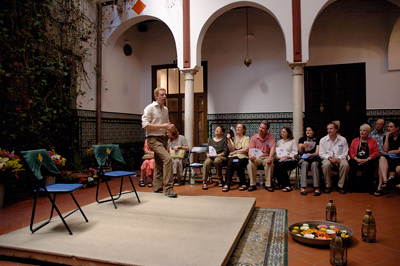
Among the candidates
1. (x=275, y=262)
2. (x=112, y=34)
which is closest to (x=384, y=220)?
(x=275, y=262)

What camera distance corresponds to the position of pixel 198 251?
8.67ft

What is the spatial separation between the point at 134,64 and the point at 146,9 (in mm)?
2217

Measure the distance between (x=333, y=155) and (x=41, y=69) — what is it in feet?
20.3

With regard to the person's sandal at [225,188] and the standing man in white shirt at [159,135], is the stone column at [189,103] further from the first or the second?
the standing man in white shirt at [159,135]

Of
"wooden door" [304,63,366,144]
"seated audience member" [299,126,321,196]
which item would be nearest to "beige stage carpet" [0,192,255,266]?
"seated audience member" [299,126,321,196]

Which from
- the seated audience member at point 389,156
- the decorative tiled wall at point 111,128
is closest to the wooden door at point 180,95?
the decorative tiled wall at point 111,128

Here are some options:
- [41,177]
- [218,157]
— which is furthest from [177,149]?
[41,177]

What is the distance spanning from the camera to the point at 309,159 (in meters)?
5.81

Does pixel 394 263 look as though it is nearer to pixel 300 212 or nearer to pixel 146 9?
pixel 300 212

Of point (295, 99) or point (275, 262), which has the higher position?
point (295, 99)

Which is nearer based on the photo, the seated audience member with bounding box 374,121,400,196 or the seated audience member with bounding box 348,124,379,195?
the seated audience member with bounding box 374,121,400,196

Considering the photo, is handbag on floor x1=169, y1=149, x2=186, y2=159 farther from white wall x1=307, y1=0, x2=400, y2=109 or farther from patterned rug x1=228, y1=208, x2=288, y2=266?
white wall x1=307, y1=0, x2=400, y2=109

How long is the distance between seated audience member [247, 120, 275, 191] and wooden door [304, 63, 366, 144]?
2858 mm

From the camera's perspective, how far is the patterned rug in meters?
2.70
